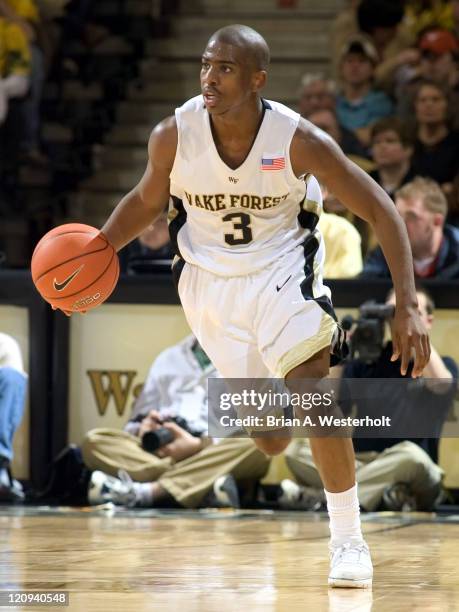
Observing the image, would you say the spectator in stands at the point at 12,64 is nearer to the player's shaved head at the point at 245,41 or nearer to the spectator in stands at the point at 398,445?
the spectator in stands at the point at 398,445

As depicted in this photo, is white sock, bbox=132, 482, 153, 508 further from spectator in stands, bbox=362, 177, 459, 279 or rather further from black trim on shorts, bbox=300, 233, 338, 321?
black trim on shorts, bbox=300, 233, 338, 321

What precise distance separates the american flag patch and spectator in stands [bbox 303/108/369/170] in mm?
A: 4476

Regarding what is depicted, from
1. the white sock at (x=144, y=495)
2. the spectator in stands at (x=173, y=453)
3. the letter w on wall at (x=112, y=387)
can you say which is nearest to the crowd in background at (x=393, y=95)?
the spectator in stands at (x=173, y=453)

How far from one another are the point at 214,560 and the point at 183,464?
6.31 feet

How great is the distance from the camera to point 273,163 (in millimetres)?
4324

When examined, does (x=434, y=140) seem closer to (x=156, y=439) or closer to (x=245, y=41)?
(x=156, y=439)

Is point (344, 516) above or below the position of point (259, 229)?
below

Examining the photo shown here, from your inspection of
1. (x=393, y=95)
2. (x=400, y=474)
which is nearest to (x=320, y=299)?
(x=400, y=474)

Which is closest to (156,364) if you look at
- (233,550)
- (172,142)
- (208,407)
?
(208,407)

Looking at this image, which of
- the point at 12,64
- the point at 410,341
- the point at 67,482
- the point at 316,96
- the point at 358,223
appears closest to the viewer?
the point at 410,341

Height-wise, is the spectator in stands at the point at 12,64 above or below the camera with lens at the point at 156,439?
above

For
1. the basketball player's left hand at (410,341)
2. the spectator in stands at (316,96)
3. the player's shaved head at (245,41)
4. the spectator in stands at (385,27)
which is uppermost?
the spectator in stands at (385,27)

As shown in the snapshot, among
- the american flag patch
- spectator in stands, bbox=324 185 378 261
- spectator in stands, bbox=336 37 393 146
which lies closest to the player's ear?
the american flag patch

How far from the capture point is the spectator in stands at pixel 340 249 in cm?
697
